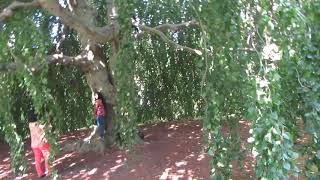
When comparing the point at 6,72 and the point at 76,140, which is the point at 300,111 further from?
the point at 76,140

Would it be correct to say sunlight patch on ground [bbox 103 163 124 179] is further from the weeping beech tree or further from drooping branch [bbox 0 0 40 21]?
drooping branch [bbox 0 0 40 21]

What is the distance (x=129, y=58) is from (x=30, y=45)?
0.94 m

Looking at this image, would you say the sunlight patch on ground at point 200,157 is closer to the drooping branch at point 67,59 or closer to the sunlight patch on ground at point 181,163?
the sunlight patch on ground at point 181,163

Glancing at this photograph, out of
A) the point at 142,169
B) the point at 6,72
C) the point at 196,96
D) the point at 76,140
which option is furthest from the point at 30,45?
the point at 196,96

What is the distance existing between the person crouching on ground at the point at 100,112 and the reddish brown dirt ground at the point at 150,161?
14.0 inches

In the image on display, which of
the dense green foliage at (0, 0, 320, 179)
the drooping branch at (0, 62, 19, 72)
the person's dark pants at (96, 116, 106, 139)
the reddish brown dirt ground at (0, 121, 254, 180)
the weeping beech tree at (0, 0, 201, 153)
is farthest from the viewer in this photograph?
the person's dark pants at (96, 116, 106, 139)

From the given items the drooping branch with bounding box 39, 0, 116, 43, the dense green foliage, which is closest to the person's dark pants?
the drooping branch with bounding box 39, 0, 116, 43

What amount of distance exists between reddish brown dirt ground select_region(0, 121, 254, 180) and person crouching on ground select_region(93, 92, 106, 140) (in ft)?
1.16

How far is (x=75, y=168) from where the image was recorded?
262 inches

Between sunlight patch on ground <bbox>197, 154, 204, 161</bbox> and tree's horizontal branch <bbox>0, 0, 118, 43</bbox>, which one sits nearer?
tree's horizontal branch <bbox>0, 0, 118, 43</bbox>

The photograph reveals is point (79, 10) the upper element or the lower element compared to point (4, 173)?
upper

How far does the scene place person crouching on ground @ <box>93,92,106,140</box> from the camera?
7.08 m

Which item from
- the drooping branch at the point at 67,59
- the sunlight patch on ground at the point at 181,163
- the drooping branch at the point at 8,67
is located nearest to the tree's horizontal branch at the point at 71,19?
the drooping branch at the point at 67,59

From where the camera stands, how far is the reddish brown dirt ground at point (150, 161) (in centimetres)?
595
